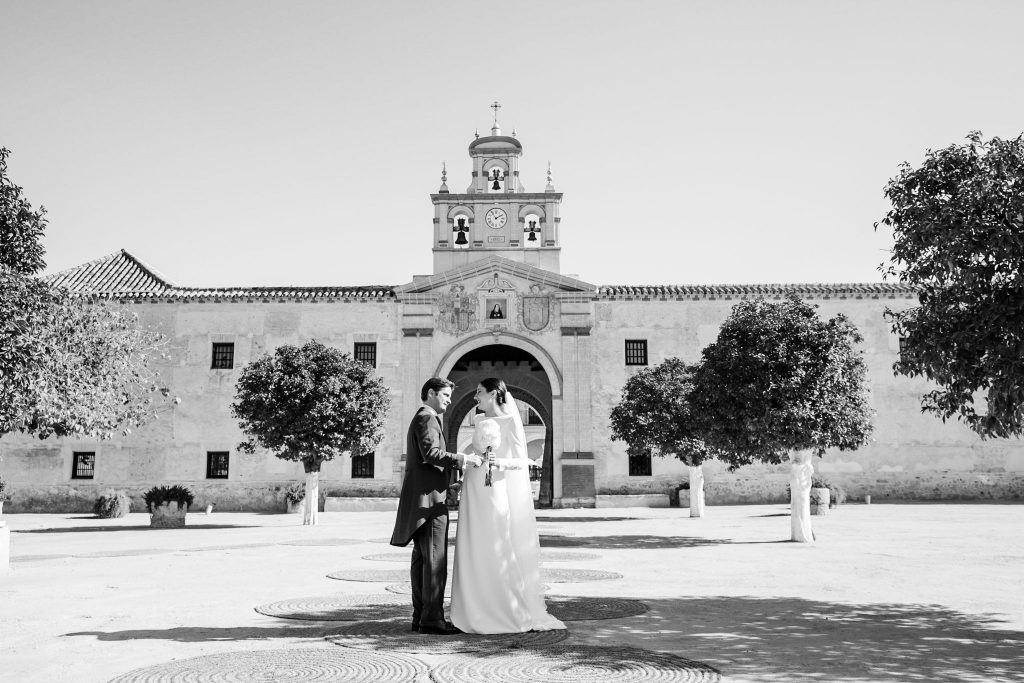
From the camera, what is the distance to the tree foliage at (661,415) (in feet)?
94.9

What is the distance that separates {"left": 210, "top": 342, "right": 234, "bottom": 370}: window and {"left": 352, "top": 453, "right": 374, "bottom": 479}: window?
6.90 m

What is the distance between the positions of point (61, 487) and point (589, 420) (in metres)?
22.1

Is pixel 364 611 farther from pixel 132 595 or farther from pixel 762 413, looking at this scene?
pixel 762 413

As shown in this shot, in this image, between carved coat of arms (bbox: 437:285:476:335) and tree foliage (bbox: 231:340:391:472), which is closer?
tree foliage (bbox: 231:340:391:472)

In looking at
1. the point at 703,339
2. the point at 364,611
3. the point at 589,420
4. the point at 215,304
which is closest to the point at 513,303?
the point at 589,420

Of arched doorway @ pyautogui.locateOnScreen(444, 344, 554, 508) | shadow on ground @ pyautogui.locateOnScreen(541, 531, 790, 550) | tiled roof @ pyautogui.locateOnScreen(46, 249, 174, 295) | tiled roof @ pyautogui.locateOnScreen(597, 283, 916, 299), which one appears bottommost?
shadow on ground @ pyautogui.locateOnScreen(541, 531, 790, 550)

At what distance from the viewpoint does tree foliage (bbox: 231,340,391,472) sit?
25672 millimetres

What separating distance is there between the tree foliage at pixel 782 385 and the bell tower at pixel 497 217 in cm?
2037

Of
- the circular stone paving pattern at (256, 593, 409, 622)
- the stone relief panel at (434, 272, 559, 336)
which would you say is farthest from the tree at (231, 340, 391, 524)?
the circular stone paving pattern at (256, 593, 409, 622)

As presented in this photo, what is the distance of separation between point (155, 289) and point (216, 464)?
28.0ft

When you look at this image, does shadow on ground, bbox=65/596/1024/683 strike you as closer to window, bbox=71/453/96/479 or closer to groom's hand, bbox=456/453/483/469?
groom's hand, bbox=456/453/483/469

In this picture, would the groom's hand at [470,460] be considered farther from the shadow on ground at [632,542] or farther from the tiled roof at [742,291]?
the tiled roof at [742,291]

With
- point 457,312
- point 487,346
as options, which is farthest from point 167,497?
point 487,346

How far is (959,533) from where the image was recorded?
20.3 metres
